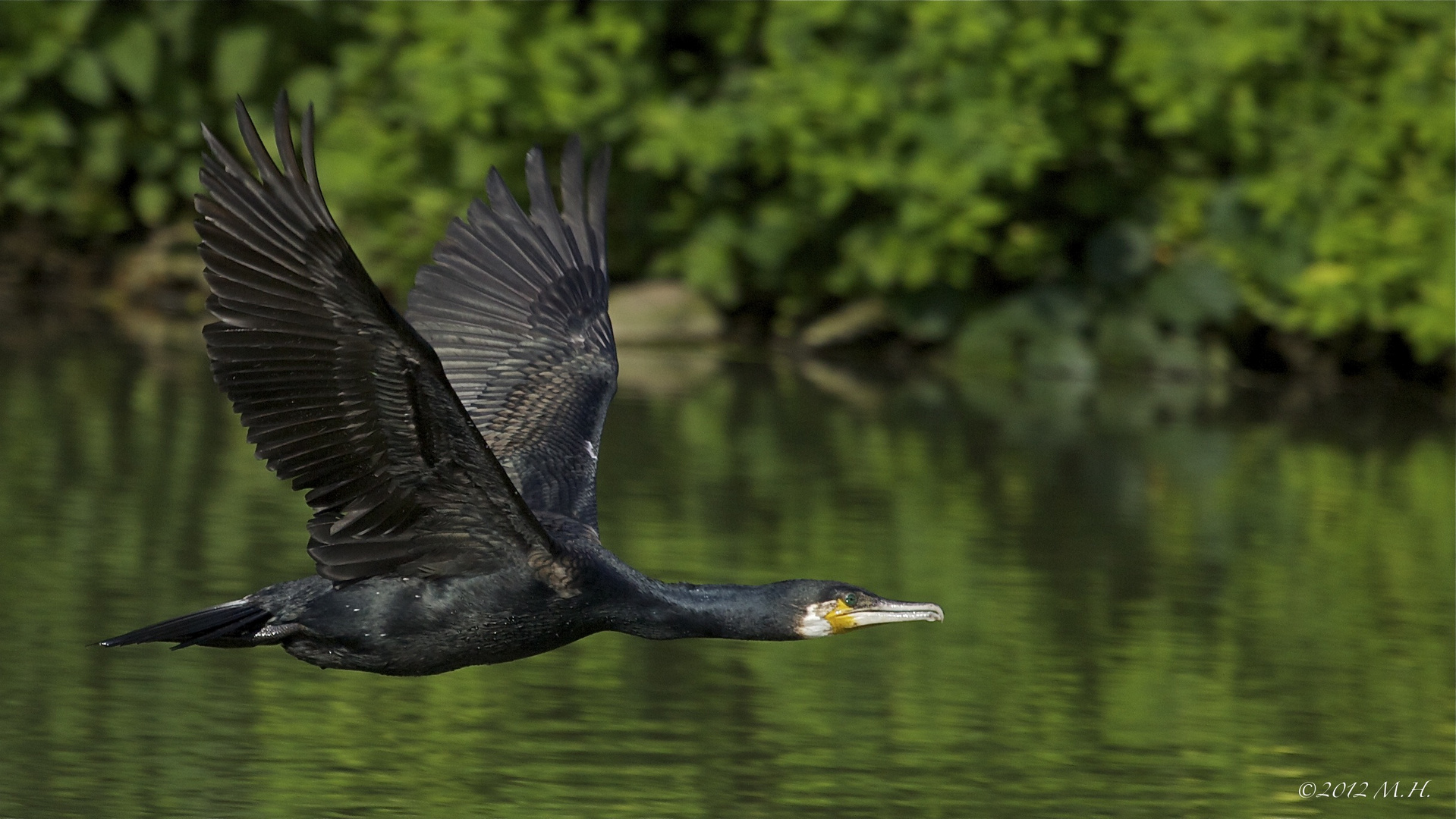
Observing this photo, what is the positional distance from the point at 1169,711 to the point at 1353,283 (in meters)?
6.50

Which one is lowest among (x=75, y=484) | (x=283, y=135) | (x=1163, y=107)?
(x=75, y=484)

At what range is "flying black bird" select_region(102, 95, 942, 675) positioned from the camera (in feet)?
15.1

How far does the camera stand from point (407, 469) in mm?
4918

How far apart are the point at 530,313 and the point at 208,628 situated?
73.6 inches

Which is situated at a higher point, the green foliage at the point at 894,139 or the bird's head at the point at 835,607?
the green foliage at the point at 894,139

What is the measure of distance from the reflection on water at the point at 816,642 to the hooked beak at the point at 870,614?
2.15 feet

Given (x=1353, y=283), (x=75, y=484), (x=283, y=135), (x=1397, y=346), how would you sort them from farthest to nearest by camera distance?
1. (x=1397, y=346)
2. (x=1353, y=283)
3. (x=75, y=484)
4. (x=283, y=135)

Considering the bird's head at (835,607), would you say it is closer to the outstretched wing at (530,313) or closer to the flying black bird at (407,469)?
the flying black bird at (407,469)

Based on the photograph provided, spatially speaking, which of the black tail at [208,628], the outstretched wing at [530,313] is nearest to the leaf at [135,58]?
the outstretched wing at [530,313]

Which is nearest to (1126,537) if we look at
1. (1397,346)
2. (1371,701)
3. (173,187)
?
(1371,701)

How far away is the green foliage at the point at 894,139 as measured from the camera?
12.5 metres

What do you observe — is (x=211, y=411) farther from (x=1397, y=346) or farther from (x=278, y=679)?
(x=1397, y=346)

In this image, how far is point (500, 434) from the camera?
6.26 m

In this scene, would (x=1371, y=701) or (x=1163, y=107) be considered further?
(x=1163, y=107)
